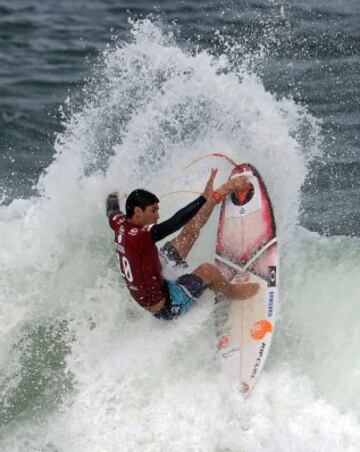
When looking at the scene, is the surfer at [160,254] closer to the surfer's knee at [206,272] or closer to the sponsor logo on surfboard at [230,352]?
the surfer's knee at [206,272]

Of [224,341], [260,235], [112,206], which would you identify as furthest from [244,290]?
[112,206]

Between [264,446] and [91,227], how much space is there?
3515 mm

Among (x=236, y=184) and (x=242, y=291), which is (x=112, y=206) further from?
(x=242, y=291)

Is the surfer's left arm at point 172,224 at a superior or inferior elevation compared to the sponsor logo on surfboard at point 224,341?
superior

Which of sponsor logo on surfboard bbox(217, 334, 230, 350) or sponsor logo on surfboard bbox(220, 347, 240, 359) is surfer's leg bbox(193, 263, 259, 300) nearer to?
sponsor logo on surfboard bbox(217, 334, 230, 350)

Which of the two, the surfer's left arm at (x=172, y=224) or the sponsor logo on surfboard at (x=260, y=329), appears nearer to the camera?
the surfer's left arm at (x=172, y=224)

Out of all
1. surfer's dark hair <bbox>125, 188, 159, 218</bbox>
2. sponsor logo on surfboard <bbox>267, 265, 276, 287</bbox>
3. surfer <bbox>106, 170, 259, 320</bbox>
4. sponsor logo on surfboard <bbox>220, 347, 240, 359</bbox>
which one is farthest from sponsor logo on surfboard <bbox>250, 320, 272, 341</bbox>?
surfer's dark hair <bbox>125, 188, 159, 218</bbox>

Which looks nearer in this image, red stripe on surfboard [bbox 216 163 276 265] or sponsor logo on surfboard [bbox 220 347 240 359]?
sponsor logo on surfboard [bbox 220 347 240 359]

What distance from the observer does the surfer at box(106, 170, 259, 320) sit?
6.87 metres

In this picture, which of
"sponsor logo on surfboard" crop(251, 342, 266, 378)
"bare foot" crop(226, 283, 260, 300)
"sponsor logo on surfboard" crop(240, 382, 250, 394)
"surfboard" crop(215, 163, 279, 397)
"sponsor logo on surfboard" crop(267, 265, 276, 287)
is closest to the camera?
"sponsor logo on surfboard" crop(240, 382, 250, 394)

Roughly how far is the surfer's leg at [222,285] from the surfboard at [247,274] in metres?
0.08

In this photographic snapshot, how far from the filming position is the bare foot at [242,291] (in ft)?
25.1

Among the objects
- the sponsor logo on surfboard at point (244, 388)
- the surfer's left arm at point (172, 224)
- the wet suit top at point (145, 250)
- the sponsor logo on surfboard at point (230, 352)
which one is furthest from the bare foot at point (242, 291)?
the surfer's left arm at point (172, 224)

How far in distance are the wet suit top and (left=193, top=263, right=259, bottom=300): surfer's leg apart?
40 centimetres
